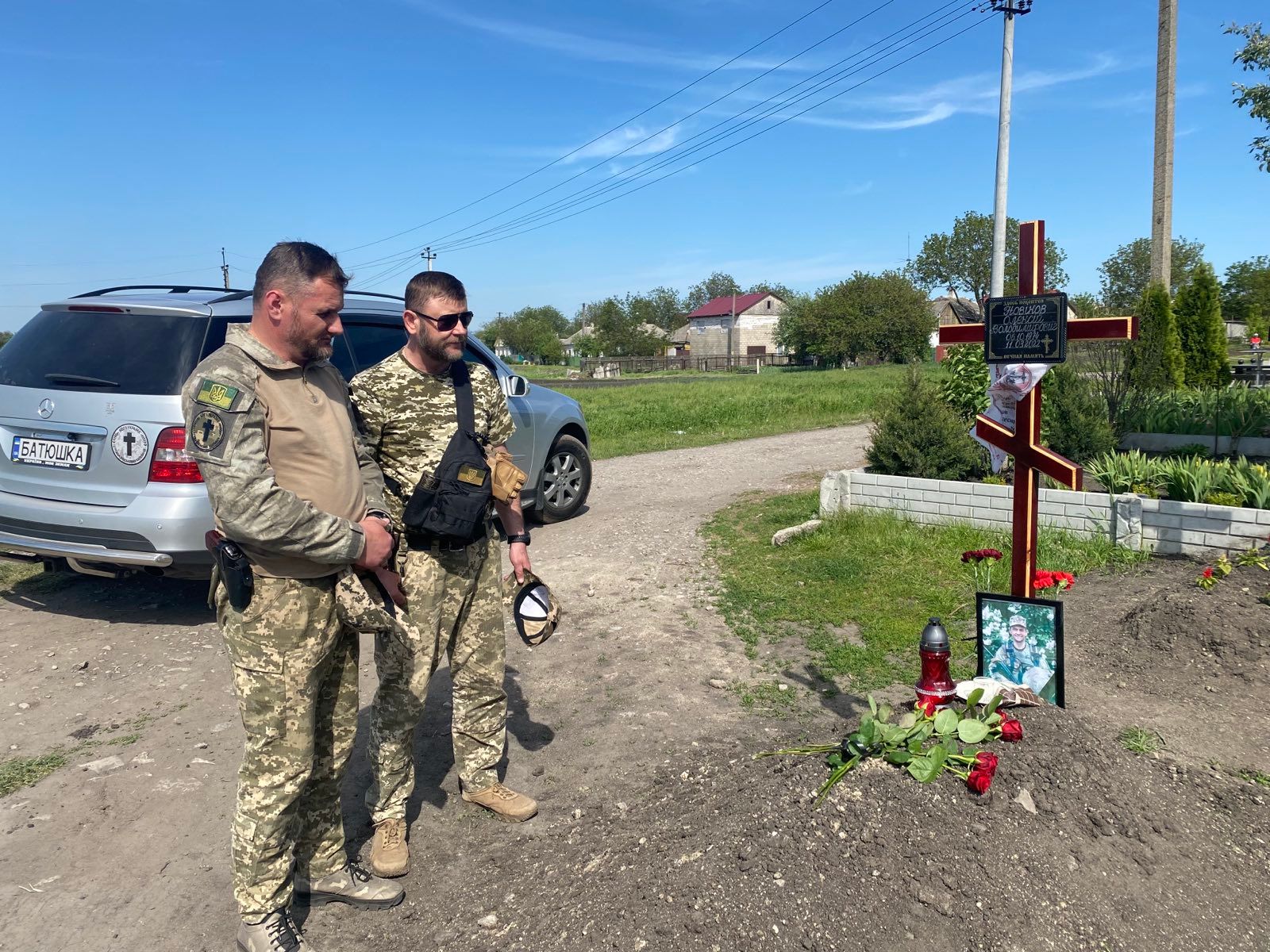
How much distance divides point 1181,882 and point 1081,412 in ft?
21.4

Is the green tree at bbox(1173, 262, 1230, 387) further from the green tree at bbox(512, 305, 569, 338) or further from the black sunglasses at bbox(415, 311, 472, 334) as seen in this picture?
the green tree at bbox(512, 305, 569, 338)

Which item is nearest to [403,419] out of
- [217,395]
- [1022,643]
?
[217,395]

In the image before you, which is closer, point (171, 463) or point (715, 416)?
point (171, 463)

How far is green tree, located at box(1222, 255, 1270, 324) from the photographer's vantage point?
119 ft

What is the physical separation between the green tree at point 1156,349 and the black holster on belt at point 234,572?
9.82 meters

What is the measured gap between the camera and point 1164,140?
45.4 ft

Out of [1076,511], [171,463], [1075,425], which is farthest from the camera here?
[1075,425]

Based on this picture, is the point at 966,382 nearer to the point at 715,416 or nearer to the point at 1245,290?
the point at 715,416

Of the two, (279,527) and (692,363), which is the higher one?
(692,363)

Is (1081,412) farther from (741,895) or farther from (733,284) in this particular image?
(733,284)

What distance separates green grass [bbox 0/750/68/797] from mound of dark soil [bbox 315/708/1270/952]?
5.98 feet

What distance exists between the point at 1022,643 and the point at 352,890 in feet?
8.83

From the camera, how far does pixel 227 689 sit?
16.0 ft

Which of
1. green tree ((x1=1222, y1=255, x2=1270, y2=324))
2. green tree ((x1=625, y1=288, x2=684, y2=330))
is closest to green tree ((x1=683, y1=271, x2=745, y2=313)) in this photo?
green tree ((x1=625, y1=288, x2=684, y2=330))
